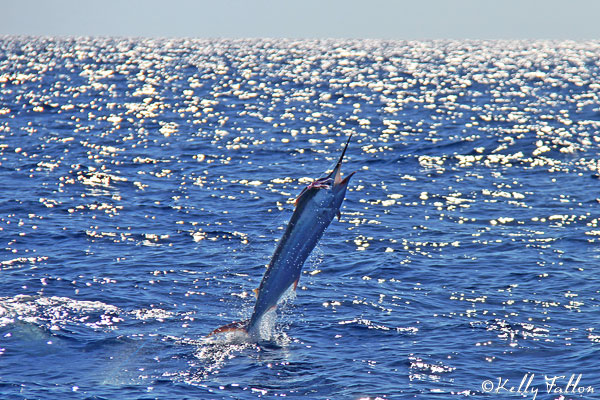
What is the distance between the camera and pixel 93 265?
27250 mm

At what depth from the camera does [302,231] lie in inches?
603

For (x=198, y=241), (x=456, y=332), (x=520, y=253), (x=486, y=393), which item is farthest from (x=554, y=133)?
(x=486, y=393)

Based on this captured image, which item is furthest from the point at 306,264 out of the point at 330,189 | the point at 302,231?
the point at 330,189

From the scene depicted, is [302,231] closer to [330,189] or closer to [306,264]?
[330,189]

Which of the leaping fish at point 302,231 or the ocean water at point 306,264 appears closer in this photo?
the leaping fish at point 302,231

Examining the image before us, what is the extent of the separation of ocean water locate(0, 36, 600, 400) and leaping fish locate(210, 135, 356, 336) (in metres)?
2.69

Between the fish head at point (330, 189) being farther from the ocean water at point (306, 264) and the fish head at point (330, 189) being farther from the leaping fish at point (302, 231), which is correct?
the ocean water at point (306, 264)

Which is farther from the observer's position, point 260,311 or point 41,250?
point 41,250

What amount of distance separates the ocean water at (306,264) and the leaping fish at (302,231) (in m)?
2.69

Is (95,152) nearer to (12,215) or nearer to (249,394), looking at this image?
(12,215)

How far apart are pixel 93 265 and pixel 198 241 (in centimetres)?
513

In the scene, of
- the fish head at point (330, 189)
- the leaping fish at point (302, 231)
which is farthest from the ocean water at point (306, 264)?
the fish head at point (330, 189)

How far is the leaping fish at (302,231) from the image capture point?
1452 centimetres

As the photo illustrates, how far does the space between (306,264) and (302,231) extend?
13249mm
